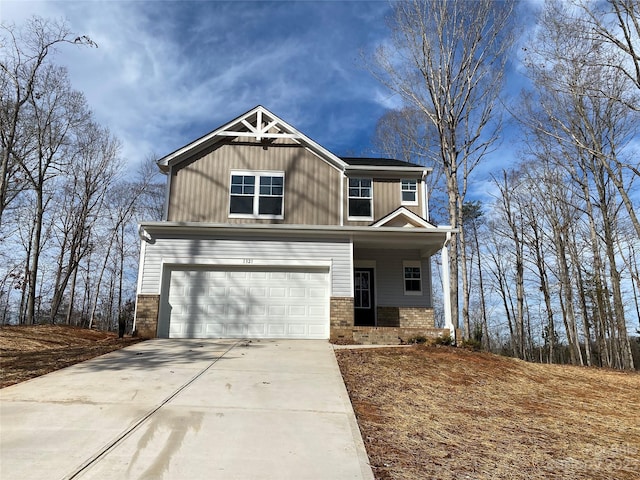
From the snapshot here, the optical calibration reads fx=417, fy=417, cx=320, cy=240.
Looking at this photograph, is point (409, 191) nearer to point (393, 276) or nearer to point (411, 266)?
point (411, 266)

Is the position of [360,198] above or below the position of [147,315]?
above

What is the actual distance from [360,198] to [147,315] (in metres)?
7.71

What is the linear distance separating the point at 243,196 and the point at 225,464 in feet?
34.3

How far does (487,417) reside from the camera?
5.90 metres

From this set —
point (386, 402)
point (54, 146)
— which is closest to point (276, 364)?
point (386, 402)

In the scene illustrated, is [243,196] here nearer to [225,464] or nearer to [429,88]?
[429,88]

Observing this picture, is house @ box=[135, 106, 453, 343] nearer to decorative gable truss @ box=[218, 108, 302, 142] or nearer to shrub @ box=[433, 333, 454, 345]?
decorative gable truss @ box=[218, 108, 302, 142]

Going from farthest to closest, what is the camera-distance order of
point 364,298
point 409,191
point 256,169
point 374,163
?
point 374,163 → point 409,191 → point 364,298 → point 256,169

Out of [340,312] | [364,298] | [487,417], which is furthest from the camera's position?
[364,298]

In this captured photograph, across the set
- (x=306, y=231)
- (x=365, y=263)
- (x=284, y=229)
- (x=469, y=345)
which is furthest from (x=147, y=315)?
(x=469, y=345)

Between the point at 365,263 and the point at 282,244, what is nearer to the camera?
the point at 282,244

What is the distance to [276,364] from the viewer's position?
28.0 ft

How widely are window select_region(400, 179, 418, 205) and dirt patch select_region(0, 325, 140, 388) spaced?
31.8 ft

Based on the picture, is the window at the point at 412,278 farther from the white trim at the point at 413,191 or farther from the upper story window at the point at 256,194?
the upper story window at the point at 256,194
